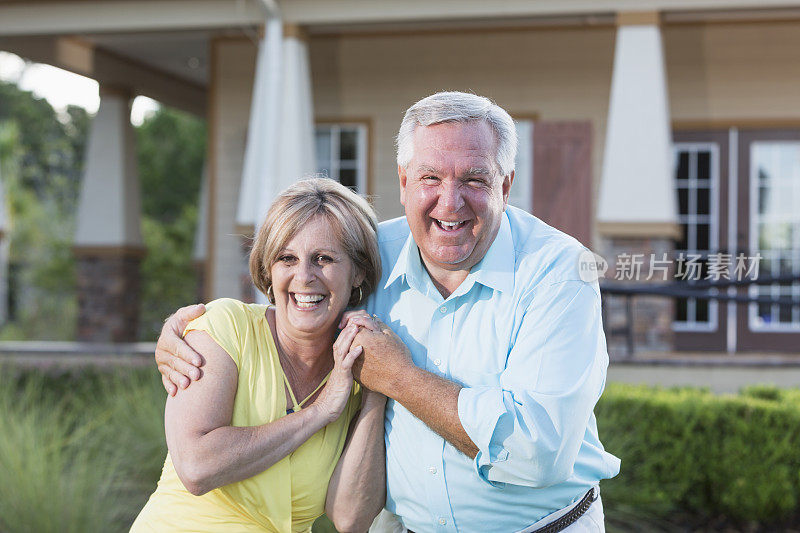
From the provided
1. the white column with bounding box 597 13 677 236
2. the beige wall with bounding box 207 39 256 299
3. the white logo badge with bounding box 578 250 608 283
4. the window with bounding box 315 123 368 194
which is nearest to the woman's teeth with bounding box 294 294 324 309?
the white logo badge with bounding box 578 250 608 283

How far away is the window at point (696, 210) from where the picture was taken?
10961mm

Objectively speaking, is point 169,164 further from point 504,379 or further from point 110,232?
point 504,379

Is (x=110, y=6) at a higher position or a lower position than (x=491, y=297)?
higher

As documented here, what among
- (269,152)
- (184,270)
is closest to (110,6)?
(269,152)

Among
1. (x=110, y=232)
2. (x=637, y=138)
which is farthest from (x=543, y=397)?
(x=110, y=232)

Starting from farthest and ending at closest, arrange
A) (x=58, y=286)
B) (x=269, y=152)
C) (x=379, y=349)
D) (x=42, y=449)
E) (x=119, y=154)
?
1. (x=58, y=286)
2. (x=119, y=154)
3. (x=269, y=152)
4. (x=42, y=449)
5. (x=379, y=349)

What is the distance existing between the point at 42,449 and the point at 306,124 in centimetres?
595

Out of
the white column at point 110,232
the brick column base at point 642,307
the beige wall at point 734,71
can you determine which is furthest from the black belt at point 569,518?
the white column at point 110,232

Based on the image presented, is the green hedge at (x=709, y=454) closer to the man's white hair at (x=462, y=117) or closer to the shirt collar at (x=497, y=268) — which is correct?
the shirt collar at (x=497, y=268)

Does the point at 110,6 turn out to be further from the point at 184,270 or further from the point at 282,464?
the point at 184,270

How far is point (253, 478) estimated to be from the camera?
8.62ft

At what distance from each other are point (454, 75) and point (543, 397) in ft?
31.2

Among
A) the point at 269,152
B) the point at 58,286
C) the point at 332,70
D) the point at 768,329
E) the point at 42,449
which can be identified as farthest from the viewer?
the point at 58,286

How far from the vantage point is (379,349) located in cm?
256
